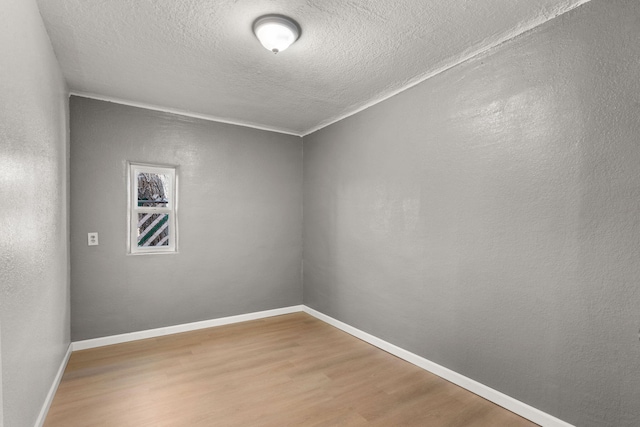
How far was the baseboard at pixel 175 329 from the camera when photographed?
3326 millimetres

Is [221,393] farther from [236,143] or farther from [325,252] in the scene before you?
[236,143]

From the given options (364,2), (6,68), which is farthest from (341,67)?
(6,68)

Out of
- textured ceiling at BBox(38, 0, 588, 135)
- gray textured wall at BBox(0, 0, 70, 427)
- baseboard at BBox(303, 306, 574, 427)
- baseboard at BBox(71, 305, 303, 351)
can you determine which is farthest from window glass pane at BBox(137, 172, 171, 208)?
baseboard at BBox(303, 306, 574, 427)

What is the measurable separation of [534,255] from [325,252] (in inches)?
98.3

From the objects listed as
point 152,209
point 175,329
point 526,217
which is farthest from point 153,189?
point 526,217

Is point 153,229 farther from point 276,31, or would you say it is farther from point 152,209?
point 276,31

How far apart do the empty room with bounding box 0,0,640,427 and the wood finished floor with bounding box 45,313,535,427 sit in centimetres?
2

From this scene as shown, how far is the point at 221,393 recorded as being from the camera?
8.06ft

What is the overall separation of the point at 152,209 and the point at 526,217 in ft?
12.0

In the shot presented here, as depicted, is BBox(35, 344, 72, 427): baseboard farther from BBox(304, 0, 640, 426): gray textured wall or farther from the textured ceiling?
BBox(304, 0, 640, 426): gray textured wall

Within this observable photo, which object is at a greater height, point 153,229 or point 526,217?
point 526,217

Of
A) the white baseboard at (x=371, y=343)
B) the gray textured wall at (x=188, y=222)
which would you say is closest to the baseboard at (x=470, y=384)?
the white baseboard at (x=371, y=343)

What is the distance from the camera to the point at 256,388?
253cm

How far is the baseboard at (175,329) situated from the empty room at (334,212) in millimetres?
23
